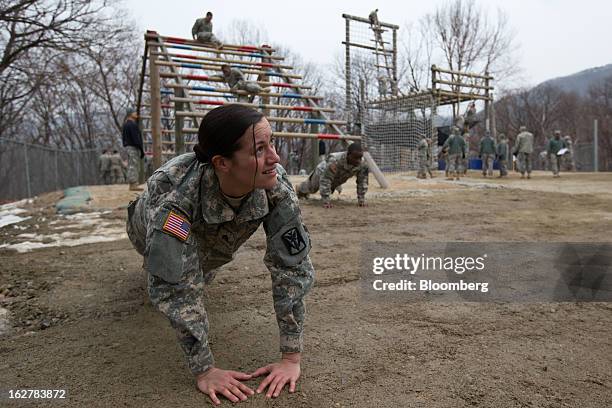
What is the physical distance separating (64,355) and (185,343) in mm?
687

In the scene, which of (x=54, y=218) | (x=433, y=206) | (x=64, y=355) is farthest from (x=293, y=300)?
(x=54, y=218)

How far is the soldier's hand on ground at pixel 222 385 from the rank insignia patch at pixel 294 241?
1.53 ft

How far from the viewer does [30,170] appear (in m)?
11.8

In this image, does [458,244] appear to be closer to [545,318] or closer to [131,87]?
[545,318]

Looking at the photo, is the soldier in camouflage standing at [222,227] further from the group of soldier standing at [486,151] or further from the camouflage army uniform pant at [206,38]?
the group of soldier standing at [486,151]

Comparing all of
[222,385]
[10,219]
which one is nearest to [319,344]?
[222,385]

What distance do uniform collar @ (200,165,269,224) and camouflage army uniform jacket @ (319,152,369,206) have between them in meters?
4.72

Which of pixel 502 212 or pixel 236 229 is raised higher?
pixel 236 229

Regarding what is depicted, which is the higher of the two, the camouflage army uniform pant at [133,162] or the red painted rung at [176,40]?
the red painted rung at [176,40]

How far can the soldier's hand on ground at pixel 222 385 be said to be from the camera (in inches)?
58.2

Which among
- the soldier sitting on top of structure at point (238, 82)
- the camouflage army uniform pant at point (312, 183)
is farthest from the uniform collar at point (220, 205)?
the soldier sitting on top of structure at point (238, 82)

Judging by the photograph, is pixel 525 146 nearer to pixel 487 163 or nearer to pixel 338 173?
pixel 487 163

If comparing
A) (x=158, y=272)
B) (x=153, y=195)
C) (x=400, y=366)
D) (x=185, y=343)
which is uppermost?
(x=153, y=195)

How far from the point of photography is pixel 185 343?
1.51 m
